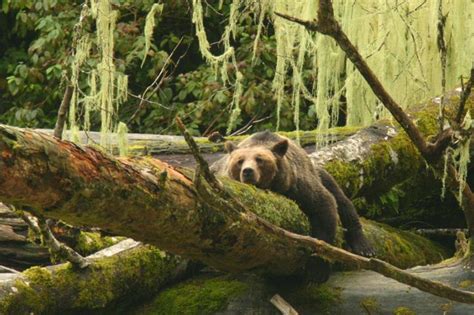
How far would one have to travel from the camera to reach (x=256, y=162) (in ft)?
23.7

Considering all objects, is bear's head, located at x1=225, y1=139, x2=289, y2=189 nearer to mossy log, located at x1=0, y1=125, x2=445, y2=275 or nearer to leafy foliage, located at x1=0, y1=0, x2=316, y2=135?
mossy log, located at x1=0, y1=125, x2=445, y2=275

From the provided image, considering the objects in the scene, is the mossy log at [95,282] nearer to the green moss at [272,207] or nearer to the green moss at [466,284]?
the green moss at [272,207]

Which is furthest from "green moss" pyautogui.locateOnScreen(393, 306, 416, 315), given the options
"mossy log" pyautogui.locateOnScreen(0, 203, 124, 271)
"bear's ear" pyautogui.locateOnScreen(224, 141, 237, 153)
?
"bear's ear" pyautogui.locateOnScreen(224, 141, 237, 153)

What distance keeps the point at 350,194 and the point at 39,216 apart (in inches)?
143

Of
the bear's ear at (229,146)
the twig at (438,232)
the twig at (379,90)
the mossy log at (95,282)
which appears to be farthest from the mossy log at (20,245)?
the twig at (438,232)

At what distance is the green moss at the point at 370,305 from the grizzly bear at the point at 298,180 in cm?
61

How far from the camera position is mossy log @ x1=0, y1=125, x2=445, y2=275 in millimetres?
4156

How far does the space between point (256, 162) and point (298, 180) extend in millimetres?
298

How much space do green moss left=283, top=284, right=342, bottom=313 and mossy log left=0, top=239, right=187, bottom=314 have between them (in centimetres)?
67

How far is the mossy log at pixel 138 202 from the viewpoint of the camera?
13.6 ft

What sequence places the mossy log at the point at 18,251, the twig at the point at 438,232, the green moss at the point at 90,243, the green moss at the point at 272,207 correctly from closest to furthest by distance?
the green moss at the point at 272,207, the green moss at the point at 90,243, the mossy log at the point at 18,251, the twig at the point at 438,232

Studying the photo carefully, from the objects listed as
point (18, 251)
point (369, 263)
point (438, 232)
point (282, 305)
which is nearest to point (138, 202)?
point (369, 263)

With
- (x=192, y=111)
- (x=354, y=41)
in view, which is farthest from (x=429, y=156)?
(x=192, y=111)

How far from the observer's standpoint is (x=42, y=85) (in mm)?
14203
